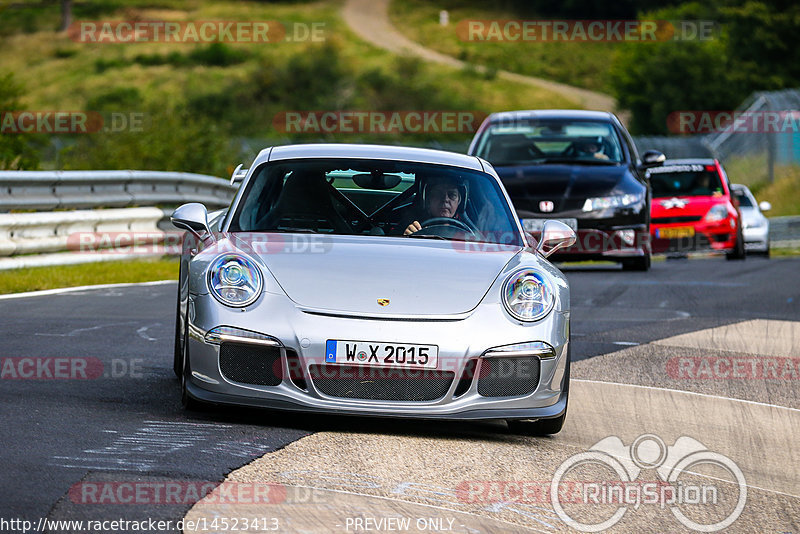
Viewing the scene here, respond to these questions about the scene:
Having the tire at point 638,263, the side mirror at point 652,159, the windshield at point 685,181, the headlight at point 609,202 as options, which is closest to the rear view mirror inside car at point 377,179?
the headlight at point 609,202

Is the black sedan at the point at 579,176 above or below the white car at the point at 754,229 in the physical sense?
above

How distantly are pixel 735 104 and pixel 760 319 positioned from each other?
62.5 m

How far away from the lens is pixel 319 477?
492 centimetres

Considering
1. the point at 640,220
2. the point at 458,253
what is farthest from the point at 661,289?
the point at 458,253

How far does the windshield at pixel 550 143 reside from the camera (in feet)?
48.5

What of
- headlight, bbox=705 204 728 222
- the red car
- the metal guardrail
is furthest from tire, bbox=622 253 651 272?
the metal guardrail

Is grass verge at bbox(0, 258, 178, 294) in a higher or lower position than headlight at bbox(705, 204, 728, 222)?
lower

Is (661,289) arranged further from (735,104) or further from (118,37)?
(118,37)

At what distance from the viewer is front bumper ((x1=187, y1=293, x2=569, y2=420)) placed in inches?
223

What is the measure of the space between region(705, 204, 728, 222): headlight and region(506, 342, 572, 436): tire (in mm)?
13888

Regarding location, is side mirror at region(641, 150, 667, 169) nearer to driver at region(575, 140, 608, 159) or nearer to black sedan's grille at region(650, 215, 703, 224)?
driver at region(575, 140, 608, 159)

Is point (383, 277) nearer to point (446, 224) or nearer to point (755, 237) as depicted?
point (446, 224)

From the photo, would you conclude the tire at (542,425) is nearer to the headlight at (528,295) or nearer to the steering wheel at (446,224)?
the headlight at (528,295)

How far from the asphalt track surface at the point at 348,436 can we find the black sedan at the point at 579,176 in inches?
153
